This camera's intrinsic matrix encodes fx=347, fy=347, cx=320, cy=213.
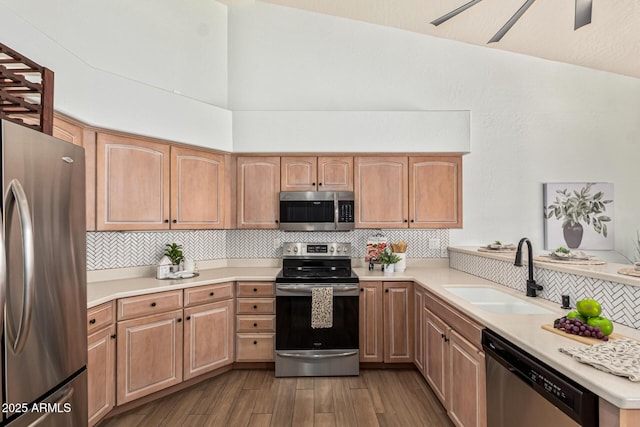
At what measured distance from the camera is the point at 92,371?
2.23m

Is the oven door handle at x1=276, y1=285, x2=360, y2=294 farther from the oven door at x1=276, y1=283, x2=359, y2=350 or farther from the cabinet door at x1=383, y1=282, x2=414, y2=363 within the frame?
the cabinet door at x1=383, y1=282, x2=414, y2=363

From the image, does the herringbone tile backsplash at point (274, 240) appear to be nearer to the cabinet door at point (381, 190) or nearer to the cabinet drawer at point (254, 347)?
the cabinet door at point (381, 190)

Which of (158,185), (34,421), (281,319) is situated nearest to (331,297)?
(281,319)

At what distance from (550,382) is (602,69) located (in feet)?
12.8

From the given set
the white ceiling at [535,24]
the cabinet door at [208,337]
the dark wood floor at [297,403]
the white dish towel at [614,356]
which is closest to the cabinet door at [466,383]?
the dark wood floor at [297,403]

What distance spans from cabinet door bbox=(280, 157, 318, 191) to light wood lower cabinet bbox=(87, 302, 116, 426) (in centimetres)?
185

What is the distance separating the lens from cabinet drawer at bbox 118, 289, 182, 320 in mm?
2499

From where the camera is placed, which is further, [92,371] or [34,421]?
[92,371]

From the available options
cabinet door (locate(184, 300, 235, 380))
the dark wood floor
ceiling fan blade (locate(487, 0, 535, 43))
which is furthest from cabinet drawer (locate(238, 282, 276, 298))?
ceiling fan blade (locate(487, 0, 535, 43))

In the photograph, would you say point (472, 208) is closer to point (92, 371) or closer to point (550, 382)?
point (550, 382)

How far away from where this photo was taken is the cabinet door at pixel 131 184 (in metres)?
2.68

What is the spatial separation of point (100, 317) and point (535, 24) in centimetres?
443

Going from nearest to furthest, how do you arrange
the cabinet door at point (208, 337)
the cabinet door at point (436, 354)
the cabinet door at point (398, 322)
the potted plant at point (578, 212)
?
1. the cabinet door at point (436, 354)
2. the cabinet door at point (208, 337)
3. the cabinet door at point (398, 322)
4. the potted plant at point (578, 212)

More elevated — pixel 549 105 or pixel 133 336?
pixel 549 105
